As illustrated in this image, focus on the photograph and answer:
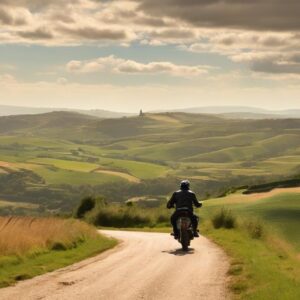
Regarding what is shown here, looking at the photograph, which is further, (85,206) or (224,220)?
(85,206)

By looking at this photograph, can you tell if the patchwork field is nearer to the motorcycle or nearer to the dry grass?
the motorcycle

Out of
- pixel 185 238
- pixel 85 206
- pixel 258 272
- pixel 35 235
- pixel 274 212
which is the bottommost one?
pixel 85 206

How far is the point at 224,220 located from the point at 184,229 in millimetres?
11779

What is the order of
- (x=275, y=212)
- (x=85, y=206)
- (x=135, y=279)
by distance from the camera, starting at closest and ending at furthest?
(x=135, y=279)
(x=275, y=212)
(x=85, y=206)

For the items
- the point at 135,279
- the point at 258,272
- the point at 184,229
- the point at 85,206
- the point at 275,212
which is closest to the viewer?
the point at 135,279

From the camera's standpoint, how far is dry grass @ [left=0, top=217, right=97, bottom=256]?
17.3 meters

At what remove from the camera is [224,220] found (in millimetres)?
32062

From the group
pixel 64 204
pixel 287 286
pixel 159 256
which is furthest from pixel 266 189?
pixel 64 204

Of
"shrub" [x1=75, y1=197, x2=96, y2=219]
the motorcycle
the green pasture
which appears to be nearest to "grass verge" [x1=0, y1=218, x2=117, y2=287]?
the motorcycle

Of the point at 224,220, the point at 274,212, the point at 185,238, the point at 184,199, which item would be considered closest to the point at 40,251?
the point at 185,238

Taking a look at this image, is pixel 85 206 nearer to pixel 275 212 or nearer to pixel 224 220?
pixel 275 212

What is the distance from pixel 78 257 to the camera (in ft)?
59.9

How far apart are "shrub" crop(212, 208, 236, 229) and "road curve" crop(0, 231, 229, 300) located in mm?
11423

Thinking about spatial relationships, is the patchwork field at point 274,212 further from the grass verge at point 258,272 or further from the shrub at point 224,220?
the grass verge at point 258,272
